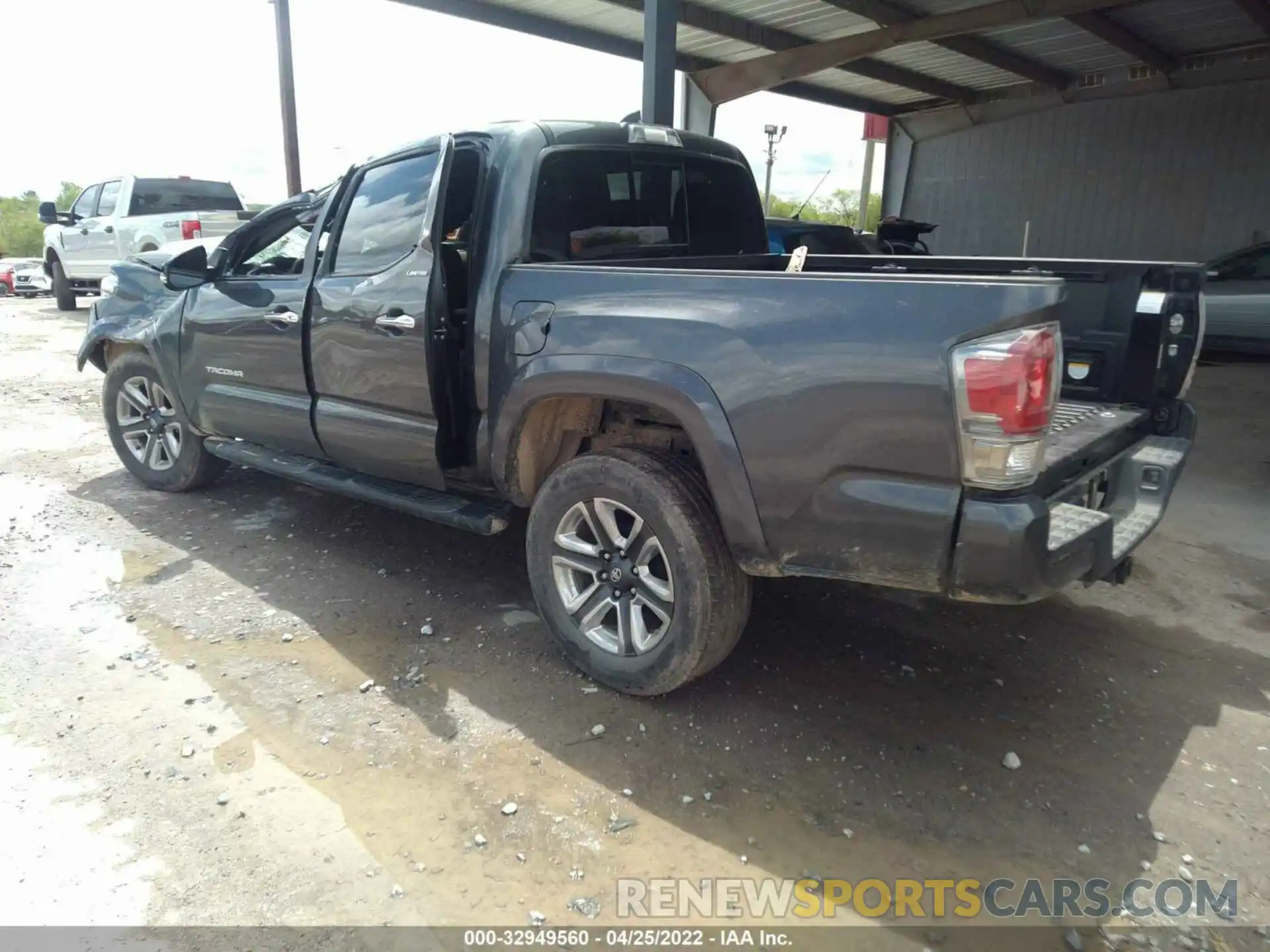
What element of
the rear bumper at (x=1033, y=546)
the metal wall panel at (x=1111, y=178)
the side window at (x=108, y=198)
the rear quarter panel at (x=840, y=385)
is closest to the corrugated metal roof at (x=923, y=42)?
the metal wall panel at (x=1111, y=178)

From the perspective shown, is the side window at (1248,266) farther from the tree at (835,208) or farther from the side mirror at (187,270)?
the tree at (835,208)

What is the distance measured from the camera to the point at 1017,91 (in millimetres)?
16547

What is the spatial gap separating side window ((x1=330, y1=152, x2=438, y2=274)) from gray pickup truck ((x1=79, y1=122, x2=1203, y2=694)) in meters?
0.02

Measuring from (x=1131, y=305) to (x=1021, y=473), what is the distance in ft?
5.50

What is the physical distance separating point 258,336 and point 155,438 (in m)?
1.57

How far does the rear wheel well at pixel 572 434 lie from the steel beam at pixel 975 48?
9476 millimetres

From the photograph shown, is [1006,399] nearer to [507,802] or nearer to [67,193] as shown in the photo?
[507,802]

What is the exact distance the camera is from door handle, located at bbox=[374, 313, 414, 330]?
11.7ft

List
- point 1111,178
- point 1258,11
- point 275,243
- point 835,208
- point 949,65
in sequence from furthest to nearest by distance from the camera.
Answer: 1. point 835,208
2. point 1111,178
3. point 949,65
4. point 1258,11
5. point 275,243

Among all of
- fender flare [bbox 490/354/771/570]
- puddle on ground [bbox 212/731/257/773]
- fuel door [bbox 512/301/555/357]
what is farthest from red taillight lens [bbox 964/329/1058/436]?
puddle on ground [bbox 212/731/257/773]

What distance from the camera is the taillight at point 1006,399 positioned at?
2266mm

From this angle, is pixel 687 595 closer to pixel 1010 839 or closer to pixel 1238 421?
pixel 1010 839

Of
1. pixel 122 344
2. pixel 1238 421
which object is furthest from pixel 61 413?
pixel 1238 421

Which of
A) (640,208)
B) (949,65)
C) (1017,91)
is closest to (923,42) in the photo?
(949,65)
